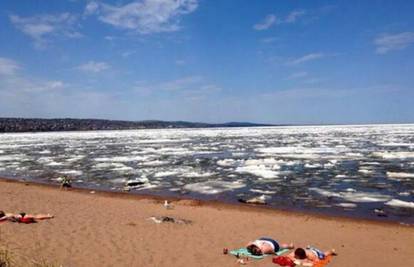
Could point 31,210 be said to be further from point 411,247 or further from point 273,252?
point 411,247

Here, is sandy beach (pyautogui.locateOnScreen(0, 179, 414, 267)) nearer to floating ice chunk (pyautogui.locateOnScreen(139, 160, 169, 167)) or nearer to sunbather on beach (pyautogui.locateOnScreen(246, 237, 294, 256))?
sunbather on beach (pyautogui.locateOnScreen(246, 237, 294, 256))

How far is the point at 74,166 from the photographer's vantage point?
26453 mm

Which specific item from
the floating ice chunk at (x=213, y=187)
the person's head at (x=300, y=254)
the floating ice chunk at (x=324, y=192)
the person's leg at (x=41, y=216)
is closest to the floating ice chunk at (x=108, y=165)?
the floating ice chunk at (x=213, y=187)

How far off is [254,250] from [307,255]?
41.0 inches

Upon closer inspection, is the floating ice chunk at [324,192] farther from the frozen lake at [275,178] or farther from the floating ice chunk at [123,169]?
the floating ice chunk at [123,169]

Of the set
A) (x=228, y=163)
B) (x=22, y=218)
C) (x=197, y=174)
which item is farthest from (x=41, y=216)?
(x=228, y=163)

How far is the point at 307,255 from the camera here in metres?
8.25

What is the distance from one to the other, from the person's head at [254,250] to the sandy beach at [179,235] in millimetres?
321

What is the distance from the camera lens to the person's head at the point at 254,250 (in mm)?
8469

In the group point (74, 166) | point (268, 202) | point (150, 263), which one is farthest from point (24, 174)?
point (150, 263)

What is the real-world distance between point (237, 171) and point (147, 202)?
8.19 m

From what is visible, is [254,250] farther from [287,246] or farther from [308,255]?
[308,255]

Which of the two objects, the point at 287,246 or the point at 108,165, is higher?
the point at 287,246

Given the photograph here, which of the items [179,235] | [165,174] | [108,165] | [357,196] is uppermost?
[357,196]
